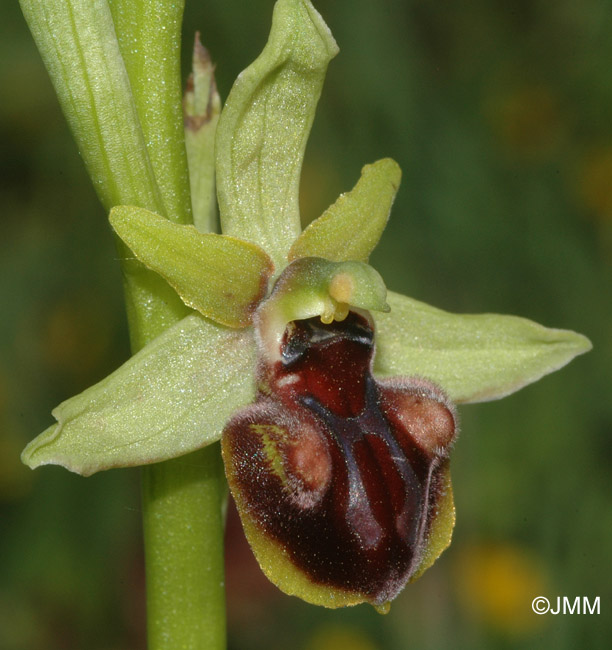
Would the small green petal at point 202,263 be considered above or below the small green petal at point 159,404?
above

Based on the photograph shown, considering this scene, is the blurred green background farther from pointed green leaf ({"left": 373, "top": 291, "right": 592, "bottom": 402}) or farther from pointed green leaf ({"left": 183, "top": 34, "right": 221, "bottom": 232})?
pointed green leaf ({"left": 183, "top": 34, "right": 221, "bottom": 232})

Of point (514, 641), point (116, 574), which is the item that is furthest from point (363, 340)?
point (116, 574)

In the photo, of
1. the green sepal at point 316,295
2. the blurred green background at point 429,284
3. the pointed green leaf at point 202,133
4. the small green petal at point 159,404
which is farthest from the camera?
the blurred green background at point 429,284

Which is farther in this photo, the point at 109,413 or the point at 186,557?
the point at 186,557

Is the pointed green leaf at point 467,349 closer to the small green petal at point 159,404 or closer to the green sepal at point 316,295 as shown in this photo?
the green sepal at point 316,295

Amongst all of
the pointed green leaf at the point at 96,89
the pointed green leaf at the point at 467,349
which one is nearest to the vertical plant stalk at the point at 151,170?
the pointed green leaf at the point at 96,89

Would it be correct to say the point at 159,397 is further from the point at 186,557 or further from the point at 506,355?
the point at 506,355

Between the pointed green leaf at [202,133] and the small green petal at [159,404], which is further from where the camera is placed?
the pointed green leaf at [202,133]
